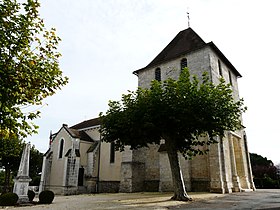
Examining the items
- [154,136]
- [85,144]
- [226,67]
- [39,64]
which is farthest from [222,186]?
[85,144]

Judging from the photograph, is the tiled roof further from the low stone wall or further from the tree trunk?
the tree trunk

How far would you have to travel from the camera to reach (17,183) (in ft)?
49.3

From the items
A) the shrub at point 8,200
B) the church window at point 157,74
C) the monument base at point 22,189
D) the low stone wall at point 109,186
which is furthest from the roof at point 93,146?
the shrub at point 8,200

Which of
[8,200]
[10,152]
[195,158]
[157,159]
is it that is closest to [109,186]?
[157,159]

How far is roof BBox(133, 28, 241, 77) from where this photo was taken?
2421cm

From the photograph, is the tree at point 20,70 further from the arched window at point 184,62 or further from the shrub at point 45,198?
the arched window at point 184,62

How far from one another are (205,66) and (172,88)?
1000 centimetres

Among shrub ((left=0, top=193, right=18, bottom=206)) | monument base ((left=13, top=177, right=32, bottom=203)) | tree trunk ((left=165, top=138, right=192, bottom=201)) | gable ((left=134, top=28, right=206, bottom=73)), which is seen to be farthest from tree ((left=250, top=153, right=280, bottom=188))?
shrub ((left=0, top=193, right=18, bottom=206))

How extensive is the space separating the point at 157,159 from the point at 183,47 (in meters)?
12.4

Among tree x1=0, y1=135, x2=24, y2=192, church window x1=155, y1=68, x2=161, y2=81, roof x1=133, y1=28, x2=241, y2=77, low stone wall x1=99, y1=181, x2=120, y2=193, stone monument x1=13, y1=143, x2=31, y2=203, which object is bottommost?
low stone wall x1=99, y1=181, x2=120, y2=193

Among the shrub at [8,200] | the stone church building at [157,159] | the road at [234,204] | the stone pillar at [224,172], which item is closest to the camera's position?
the road at [234,204]

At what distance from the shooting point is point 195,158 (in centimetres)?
A: 2034

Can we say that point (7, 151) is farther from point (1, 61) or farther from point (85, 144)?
point (1, 61)

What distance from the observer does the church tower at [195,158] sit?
748 inches
